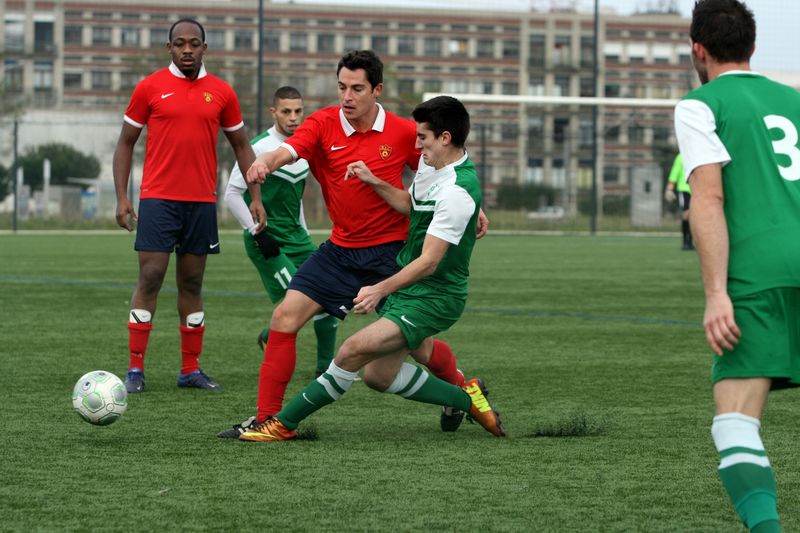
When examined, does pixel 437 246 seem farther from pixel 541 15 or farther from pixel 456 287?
pixel 541 15

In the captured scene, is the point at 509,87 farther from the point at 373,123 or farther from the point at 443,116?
the point at 443,116

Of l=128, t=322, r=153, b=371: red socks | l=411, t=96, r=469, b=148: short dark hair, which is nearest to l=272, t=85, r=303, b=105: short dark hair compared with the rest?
l=128, t=322, r=153, b=371: red socks

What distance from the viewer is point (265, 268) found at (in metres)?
8.22

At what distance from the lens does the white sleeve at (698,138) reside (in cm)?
355

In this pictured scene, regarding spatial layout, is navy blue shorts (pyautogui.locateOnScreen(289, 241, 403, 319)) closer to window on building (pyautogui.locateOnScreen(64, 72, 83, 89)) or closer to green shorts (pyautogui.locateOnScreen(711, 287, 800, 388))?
green shorts (pyautogui.locateOnScreen(711, 287, 800, 388))

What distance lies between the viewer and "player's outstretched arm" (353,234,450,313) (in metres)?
5.15

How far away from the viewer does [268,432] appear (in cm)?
578

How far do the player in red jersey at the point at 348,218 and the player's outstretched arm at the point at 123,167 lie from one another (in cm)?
157

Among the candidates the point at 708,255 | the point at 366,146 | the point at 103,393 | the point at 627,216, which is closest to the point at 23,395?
the point at 103,393

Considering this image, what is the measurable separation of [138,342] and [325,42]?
81739 mm

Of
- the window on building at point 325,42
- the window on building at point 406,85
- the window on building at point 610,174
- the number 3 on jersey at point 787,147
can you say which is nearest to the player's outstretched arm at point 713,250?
the number 3 on jersey at point 787,147

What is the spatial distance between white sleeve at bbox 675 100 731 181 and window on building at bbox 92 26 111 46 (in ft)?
284

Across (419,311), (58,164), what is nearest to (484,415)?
(419,311)

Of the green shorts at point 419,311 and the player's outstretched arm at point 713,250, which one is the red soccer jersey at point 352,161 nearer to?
the green shorts at point 419,311
